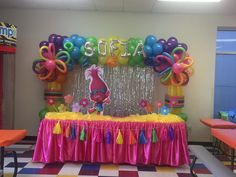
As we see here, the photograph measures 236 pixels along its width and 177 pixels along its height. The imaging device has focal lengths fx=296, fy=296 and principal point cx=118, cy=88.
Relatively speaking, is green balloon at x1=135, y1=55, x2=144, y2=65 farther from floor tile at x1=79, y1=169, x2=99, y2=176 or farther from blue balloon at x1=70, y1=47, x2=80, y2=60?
floor tile at x1=79, y1=169, x2=99, y2=176

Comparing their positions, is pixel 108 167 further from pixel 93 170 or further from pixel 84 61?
pixel 84 61

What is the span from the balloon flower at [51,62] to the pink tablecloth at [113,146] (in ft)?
3.12

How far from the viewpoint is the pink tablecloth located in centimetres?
400

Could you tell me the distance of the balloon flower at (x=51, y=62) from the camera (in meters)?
4.60

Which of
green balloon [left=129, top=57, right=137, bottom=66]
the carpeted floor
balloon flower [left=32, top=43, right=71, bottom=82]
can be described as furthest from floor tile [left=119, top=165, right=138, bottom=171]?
balloon flower [left=32, top=43, right=71, bottom=82]

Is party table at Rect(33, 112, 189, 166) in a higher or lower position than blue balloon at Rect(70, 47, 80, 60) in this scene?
lower

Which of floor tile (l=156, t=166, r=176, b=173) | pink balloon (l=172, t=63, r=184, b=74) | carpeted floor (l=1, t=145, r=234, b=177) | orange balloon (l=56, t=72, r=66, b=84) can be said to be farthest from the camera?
orange balloon (l=56, t=72, r=66, b=84)

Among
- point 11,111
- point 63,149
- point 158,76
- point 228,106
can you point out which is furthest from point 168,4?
point 11,111

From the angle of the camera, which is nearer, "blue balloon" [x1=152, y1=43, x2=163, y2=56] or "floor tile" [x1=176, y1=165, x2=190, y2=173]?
"floor tile" [x1=176, y1=165, x2=190, y2=173]

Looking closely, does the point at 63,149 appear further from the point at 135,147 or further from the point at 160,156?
the point at 160,156

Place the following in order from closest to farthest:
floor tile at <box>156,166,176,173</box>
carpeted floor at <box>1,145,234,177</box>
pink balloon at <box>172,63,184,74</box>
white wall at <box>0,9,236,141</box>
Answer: carpeted floor at <box>1,145,234,177</box> → floor tile at <box>156,166,176,173</box> → pink balloon at <box>172,63,184,74</box> → white wall at <box>0,9,236,141</box>

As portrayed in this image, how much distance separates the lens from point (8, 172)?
12.2 ft

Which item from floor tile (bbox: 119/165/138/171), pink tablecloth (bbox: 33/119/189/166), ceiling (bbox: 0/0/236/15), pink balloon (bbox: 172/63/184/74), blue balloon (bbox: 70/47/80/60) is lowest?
floor tile (bbox: 119/165/138/171)

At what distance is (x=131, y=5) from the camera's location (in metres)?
4.81
